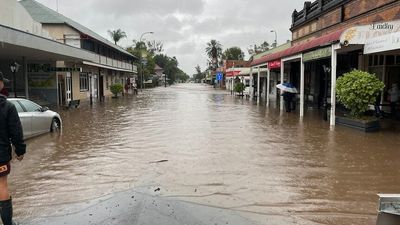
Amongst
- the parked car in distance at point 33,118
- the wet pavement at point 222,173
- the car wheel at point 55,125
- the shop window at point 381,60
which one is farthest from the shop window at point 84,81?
the shop window at point 381,60

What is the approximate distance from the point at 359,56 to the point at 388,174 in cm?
1339

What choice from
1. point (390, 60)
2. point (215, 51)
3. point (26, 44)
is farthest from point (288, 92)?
point (215, 51)

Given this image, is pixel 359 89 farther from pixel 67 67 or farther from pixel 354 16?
pixel 67 67

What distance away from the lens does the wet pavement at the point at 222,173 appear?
6145 millimetres

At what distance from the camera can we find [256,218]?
567cm

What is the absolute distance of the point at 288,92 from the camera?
→ 23500 mm

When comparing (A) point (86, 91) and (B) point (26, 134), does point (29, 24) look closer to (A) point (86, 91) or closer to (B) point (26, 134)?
(A) point (86, 91)

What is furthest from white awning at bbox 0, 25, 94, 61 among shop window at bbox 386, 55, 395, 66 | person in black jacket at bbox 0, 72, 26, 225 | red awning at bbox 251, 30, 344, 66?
shop window at bbox 386, 55, 395, 66

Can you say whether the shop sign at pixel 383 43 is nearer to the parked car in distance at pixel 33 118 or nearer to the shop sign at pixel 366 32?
the shop sign at pixel 366 32

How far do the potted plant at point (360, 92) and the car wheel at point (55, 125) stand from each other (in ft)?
33.0

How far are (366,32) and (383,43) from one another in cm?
134

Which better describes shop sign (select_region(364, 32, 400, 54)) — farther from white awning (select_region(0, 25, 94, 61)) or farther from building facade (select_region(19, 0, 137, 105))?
building facade (select_region(19, 0, 137, 105))

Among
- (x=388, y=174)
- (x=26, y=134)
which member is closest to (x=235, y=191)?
(x=388, y=174)

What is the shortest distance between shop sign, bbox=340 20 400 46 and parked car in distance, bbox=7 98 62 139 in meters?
10.5
